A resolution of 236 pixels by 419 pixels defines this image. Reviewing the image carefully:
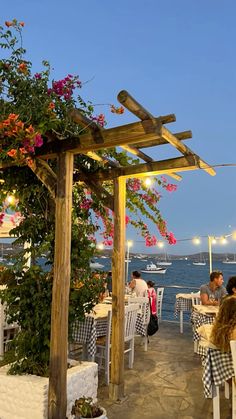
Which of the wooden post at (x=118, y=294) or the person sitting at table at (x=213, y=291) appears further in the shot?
the person sitting at table at (x=213, y=291)

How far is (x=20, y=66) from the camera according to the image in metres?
2.89

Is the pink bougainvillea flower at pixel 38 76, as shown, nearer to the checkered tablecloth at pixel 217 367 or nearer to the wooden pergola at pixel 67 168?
Answer: the wooden pergola at pixel 67 168

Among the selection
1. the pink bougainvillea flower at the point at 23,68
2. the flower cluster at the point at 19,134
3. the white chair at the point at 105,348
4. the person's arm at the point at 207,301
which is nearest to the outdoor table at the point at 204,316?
the person's arm at the point at 207,301

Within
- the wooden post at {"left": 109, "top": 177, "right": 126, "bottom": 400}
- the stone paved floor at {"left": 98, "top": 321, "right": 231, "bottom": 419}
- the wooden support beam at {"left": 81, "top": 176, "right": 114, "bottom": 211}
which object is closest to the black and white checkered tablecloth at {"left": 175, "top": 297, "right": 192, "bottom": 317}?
the stone paved floor at {"left": 98, "top": 321, "right": 231, "bottom": 419}

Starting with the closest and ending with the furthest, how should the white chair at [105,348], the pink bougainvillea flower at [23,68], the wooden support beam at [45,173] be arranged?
the pink bougainvillea flower at [23,68], the wooden support beam at [45,173], the white chair at [105,348]

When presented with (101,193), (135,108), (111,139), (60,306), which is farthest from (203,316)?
(135,108)

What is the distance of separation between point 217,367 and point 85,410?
121 centimetres

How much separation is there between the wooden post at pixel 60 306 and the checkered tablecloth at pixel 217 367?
1.25 m

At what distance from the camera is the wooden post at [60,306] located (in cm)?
280

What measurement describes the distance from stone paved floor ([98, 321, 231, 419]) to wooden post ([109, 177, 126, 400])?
20 centimetres

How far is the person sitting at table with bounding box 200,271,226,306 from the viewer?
5.45m

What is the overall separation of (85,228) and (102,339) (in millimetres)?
1797

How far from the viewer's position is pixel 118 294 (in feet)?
12.8

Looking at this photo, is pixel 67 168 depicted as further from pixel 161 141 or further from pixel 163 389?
pixel 163 389
